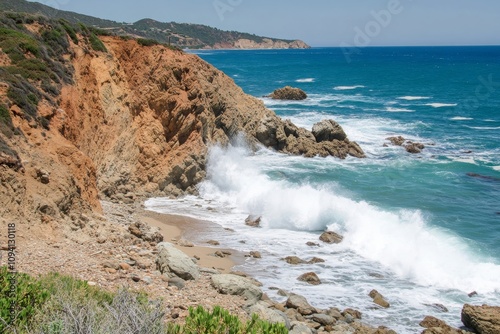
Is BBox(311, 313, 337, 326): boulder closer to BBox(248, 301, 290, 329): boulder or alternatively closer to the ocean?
the ocean

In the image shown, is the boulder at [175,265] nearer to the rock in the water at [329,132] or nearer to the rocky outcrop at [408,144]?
the rock in the water at [329,132]

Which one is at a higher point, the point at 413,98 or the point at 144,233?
the point at 413,98

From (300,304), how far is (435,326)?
3558 mm

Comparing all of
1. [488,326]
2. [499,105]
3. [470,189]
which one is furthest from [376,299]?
[499,105]

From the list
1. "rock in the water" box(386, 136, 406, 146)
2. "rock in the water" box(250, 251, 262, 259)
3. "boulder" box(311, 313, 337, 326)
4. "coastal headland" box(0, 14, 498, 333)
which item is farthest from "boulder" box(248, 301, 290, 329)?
"rock in the water" box(386, 136, 406, 146)

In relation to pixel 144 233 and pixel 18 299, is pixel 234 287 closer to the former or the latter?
pixel 144 233

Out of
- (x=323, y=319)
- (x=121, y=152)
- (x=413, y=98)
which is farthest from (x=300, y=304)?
(x=413, y=98)

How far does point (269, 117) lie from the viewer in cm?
3291

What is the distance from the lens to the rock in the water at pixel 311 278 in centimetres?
1544

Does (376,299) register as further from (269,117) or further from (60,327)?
(269,117)

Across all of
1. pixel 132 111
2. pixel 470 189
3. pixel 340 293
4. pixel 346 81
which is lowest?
pixel 340 293

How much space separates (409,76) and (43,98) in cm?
8469

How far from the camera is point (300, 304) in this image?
13.4 meters

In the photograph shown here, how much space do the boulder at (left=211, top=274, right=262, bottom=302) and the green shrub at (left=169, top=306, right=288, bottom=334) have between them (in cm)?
437
